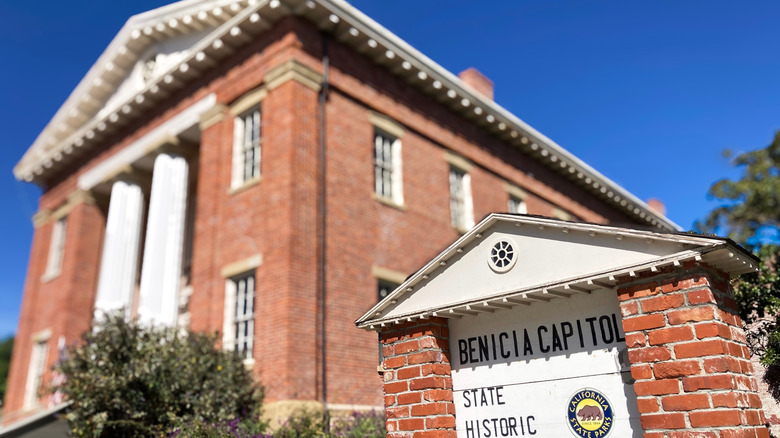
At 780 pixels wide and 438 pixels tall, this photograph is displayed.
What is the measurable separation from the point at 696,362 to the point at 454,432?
2.00 metres

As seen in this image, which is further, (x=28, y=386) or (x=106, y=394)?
(x=28, y=386)

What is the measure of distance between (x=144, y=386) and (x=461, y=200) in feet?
36.4

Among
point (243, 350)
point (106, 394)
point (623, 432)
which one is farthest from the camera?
point (243, 350)

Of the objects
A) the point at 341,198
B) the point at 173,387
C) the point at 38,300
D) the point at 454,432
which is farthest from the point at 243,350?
the point at 38,300

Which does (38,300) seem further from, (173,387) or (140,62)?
(173,387)

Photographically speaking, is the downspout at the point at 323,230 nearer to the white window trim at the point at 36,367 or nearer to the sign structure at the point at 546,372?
the sign structure at the point at 546,372

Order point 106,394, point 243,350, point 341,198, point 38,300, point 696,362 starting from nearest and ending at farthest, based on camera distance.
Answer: point 696,362, point 106,394, point 243,350, point 341,198, point 38,300

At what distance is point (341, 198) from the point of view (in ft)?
48.7

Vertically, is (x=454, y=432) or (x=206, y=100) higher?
(x=206, y=100)

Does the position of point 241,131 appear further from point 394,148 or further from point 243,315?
point 243,315

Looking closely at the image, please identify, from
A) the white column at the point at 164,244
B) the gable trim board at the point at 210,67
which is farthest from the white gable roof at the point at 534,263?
the white column at the point at 164,244

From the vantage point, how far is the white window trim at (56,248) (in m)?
22.5

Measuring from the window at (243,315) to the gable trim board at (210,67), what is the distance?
6.53 meters

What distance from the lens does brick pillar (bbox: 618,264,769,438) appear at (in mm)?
3729
